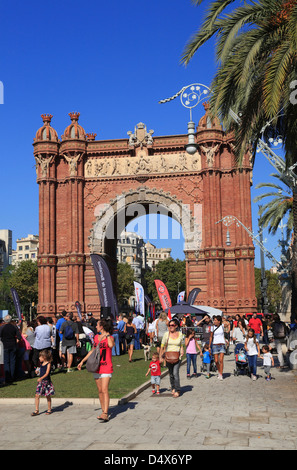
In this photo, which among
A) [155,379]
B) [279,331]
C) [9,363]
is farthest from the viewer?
[279,331]

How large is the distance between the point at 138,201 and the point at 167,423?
31.1 meters

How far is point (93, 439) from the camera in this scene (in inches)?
312

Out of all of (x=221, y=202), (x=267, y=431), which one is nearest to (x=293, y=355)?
(x=267, y=431)

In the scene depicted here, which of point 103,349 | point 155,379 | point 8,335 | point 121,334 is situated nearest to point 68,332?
point 8,335

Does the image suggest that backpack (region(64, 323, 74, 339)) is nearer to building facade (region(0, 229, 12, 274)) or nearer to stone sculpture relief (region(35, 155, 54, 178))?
stone sculpture relief (region(35, 155, 54, 178))

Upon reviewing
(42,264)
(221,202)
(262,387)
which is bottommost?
(262,387)

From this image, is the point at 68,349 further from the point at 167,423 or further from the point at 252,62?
the point at 252,62

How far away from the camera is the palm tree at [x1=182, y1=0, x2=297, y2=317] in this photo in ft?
42.9

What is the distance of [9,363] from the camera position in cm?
1500

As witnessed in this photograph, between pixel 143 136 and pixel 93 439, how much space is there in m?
33.9

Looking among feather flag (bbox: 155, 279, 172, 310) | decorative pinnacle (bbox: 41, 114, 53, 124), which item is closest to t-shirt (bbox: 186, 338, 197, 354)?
feather flag (bbox: 155, 279, 172, 310)

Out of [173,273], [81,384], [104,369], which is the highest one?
[173,273]

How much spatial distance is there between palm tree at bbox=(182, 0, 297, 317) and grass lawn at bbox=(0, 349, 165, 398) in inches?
275
